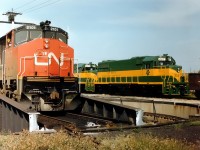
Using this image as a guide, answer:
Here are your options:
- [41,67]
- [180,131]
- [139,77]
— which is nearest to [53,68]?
[41,67]

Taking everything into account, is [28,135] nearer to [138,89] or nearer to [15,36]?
[15,36]

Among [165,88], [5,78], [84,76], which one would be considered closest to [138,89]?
[165,88]

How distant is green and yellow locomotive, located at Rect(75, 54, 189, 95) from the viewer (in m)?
23.6

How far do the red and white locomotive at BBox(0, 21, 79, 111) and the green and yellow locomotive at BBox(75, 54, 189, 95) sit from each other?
25.8ft

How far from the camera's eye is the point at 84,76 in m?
34.1

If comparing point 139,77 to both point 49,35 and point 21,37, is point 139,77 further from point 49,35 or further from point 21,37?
point 21,37

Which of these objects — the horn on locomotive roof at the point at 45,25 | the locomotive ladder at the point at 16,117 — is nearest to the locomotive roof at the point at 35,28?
the horn on locomotive roof at the point at 45,25

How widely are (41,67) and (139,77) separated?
1517 cm

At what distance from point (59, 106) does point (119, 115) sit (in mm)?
2243

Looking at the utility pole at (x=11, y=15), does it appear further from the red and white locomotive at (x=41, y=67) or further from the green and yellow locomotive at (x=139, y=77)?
the red and white locomotive at (x=41, y=67)

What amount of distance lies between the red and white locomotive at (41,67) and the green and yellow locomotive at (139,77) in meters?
7.87

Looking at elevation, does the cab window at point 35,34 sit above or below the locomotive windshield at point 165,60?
above

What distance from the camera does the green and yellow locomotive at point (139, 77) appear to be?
23.6 meters

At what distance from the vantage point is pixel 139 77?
2597cm
